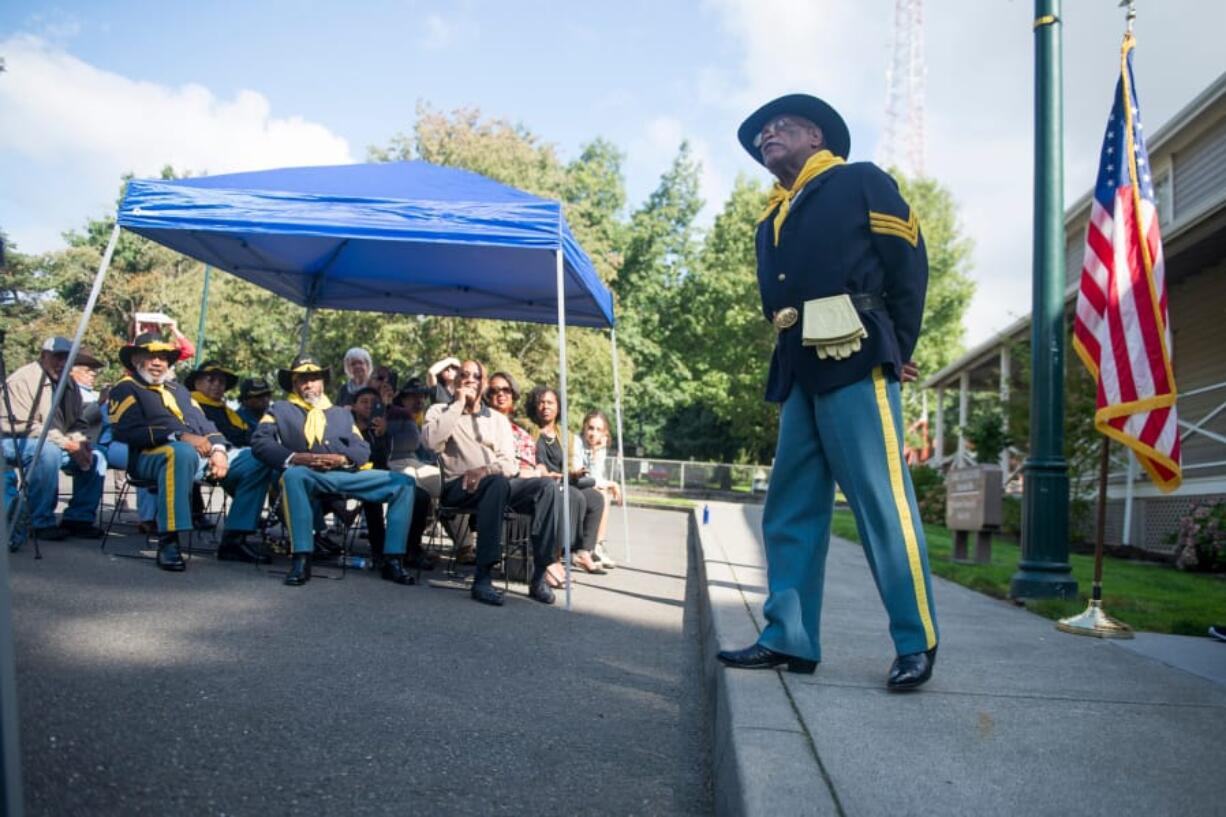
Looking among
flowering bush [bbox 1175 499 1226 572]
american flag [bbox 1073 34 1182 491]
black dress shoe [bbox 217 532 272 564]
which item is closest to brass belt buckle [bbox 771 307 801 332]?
american flag [bbox 1073 34 1182 491]

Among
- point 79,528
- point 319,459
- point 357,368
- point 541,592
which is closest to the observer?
point 541,592

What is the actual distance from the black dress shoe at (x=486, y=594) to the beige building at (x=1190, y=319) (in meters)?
9.84

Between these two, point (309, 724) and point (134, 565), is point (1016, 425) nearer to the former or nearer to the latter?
point (134, 565)

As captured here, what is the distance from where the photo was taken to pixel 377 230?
6645 mm

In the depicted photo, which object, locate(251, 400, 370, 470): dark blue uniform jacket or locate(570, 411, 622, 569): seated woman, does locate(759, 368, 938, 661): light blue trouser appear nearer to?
locate(251, 400, 370, 470): dark blue uniform jacket

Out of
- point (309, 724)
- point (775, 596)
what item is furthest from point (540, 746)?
point (775, 596)

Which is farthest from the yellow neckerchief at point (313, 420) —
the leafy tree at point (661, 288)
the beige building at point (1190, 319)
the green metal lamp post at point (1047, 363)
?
the leafy tree at point (661, 288)

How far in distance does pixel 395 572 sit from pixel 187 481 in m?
1.59

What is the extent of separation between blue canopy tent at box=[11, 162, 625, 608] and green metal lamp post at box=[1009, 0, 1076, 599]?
10.3 ft

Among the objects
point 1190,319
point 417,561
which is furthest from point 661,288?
point 417,561

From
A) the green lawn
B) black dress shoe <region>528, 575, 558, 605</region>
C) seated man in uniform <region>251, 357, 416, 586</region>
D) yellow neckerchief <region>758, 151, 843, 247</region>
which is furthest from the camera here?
seated man in uniform <region>251, 357, 416, 586</region>

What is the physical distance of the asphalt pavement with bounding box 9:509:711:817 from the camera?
2639 millimetres

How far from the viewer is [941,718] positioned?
9.74 ft

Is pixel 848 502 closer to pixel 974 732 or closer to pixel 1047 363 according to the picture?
pixel 974 732
